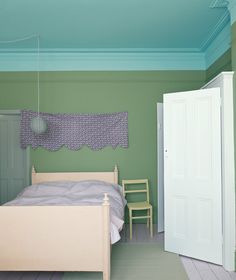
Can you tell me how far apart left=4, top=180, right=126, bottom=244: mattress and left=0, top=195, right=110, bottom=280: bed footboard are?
629 millimetres

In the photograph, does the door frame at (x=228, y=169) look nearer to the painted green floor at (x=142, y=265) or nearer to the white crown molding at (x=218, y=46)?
the painted green floor at (x=142, y=265)

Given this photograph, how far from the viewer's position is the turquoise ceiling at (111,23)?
3.10 meters

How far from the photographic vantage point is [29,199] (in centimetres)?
349

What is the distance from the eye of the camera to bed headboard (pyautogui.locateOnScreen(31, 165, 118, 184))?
454cm

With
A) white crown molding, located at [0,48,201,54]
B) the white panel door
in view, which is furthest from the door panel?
the white panel door

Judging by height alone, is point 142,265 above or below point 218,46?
below

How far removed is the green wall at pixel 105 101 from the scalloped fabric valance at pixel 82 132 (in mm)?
106

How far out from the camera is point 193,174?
10.6ft

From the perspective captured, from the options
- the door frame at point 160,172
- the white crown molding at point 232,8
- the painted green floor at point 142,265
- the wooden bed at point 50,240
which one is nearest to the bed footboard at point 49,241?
the wooden bed at point 50,240

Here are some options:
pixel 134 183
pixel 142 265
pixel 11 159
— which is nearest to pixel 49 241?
pixel 142 265

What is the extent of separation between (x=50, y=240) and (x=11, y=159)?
2.71 metres

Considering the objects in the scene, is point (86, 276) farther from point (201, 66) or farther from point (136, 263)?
point (201, 66)

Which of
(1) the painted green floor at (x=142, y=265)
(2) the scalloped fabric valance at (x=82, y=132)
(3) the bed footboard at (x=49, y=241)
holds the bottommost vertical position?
(1) the painted green floor at (x=142, y=265)

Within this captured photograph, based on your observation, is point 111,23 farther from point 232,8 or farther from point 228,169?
point 228,169
